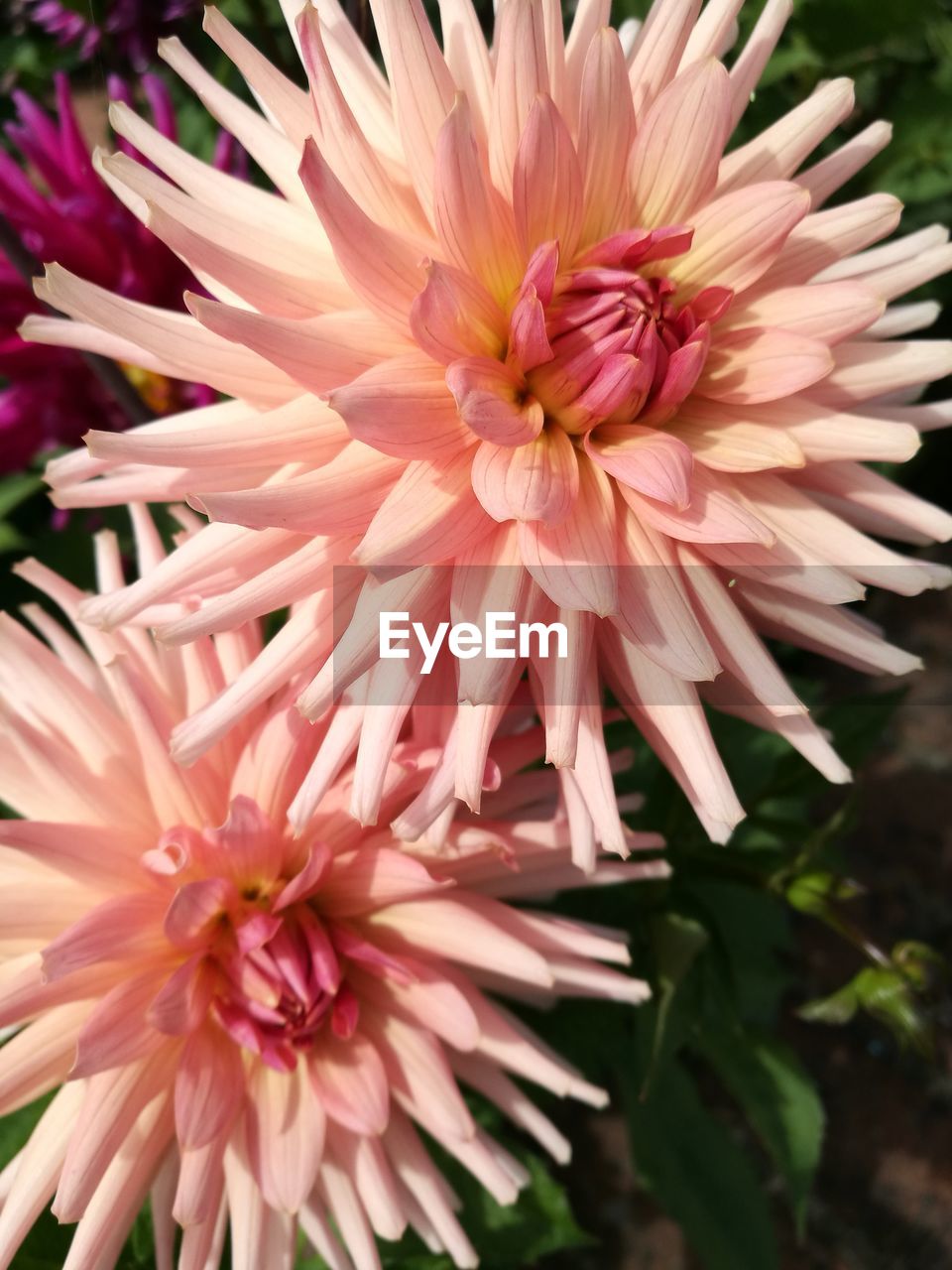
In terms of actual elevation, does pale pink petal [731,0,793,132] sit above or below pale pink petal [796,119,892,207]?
above

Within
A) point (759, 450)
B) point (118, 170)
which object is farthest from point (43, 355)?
point (759, 450)

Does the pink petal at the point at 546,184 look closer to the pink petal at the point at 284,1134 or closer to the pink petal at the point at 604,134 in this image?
the pink petal at the point at 604,134

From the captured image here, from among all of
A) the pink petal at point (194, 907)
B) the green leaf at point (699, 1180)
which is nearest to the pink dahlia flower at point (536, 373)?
the pink petal at point (194, 907)

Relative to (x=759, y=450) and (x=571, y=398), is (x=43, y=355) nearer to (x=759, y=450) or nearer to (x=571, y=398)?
(x=571, y=398)

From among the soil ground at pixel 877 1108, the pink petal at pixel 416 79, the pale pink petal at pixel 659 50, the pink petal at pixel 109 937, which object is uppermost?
the pink petal at pixel 416 79

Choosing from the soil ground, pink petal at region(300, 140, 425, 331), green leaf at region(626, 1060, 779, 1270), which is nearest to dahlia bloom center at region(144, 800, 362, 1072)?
pink petal at region(300, 140, 425, 331)

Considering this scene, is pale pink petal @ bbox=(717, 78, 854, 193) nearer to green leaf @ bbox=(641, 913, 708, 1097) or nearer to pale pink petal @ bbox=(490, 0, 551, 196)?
pale pink petal @ bbox=(490, 0, 551, 196)

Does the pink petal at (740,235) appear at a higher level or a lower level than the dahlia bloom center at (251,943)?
higher

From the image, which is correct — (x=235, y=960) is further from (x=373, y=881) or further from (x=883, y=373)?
(x=883, y=373)
